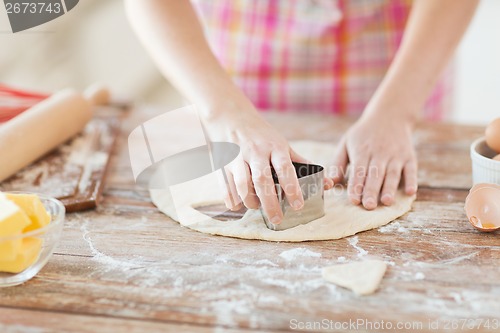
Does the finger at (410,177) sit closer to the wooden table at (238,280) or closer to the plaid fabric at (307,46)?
the wooden table at (238,280)

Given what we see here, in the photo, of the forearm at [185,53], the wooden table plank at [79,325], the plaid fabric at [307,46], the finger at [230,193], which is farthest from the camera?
the plaid fabric at [307,46]

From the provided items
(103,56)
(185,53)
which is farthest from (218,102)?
(103,56)

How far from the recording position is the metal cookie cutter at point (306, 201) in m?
0.99

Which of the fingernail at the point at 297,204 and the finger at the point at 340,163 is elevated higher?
the fingernail at the point at 297,204

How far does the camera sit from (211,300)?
0.81m

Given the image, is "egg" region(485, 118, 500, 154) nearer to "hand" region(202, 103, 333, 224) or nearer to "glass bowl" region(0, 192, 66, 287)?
"hand" region(202, 103, 333, 224)

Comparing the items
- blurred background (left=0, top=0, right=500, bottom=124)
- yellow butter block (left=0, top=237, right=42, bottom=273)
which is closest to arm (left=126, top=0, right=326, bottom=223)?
yellow butter block (left=0, top=237, right=42, bottom=273)

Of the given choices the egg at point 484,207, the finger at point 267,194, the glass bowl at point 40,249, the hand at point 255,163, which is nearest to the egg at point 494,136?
the egg at point 484,207

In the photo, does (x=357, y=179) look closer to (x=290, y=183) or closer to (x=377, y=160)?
(x=377, y=160)

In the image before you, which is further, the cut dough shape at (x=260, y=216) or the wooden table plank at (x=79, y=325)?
the cut dough shape at (x=260, y=216)

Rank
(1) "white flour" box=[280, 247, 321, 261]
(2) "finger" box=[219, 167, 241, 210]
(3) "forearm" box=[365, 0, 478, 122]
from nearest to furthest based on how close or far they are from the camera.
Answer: (1) "white flour" box=[280, 247, 321, 261]
(2) "finger" box=[219, 167, 241, 210]
(3) "forearm" box=[365, 0, 478, 122]

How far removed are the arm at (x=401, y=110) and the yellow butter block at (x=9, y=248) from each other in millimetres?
614

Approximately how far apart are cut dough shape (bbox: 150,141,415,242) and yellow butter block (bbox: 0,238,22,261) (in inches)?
12.5

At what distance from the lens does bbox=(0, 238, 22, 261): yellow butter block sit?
81cm
